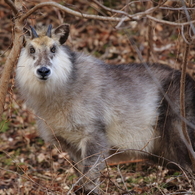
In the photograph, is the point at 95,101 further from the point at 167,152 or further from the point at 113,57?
the point at 113,57

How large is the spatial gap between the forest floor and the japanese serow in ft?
0.97

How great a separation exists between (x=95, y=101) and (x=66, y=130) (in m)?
0.56

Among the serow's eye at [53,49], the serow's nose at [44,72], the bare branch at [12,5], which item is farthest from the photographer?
the serow's eye at [53,49]

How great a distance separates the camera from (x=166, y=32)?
895 cm

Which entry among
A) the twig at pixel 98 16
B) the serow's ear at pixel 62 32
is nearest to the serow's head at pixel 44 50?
the serow's ear at pixel 62 32

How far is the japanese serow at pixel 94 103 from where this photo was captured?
201 inches

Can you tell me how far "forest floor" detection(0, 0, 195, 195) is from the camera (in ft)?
18.0

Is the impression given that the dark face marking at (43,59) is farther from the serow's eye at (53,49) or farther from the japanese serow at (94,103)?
the serow's eye at (53,49)

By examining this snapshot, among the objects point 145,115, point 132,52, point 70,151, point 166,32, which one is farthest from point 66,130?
point 166,32

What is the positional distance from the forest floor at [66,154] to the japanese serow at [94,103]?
30 cm

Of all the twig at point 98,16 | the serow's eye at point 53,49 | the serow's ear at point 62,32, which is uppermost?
the twig at point 98,16

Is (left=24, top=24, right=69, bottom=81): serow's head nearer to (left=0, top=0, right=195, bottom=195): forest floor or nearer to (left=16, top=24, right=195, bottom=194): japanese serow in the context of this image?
(left=16, top=24, right=195, bottom=194): japanese serow

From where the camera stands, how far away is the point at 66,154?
7059 millimetres

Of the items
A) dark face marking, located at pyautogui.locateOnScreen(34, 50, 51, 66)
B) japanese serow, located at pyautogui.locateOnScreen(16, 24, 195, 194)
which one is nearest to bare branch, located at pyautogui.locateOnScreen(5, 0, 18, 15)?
japanese serow, located at pyautogui.locateOnScreen(16, 24, 195, 194)
